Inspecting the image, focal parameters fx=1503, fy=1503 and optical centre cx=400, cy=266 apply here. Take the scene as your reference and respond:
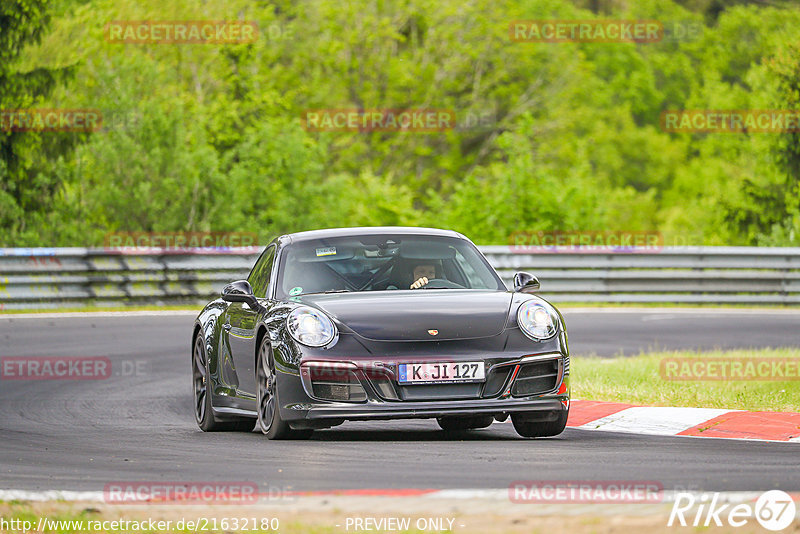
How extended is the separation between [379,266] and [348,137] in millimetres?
45697

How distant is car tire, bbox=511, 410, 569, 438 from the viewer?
919 cm

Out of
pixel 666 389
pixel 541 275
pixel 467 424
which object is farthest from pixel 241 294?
pixel 541 275

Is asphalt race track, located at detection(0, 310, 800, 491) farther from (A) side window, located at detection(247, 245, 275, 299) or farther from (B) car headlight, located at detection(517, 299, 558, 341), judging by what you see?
(A) side window, located at detection(247, 245, 275, 299)

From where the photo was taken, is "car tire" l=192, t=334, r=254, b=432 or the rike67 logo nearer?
the rike67 logo

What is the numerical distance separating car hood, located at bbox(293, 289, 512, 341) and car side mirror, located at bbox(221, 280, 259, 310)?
46 centimetres

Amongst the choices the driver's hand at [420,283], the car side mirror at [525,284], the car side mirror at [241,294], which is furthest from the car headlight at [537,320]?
the car side mirror at [241,294]

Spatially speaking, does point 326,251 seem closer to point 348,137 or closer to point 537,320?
point 537,320

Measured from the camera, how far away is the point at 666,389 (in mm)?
11938

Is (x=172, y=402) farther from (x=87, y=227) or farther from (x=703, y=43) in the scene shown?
(x=703, y=43)

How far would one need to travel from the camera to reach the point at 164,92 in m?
43.8

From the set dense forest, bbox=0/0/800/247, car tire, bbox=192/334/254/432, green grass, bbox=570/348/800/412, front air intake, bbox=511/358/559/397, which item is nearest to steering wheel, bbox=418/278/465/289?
front air intake, bbox=511/358/559/397

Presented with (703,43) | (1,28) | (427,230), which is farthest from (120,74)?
(703,43)

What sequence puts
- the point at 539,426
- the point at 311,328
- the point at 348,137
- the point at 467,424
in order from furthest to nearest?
1. the point at 348,137
2. the point at 467,424
3. the point at 539,426
4. the point at 311,328

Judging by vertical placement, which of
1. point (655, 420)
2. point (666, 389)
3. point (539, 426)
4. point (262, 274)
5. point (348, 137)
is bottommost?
point (348, 137)
